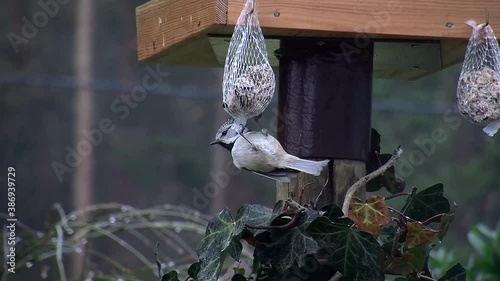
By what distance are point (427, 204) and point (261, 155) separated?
0.44 metres

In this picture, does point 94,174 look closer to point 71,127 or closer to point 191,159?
point 71,127

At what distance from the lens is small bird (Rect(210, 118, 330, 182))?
1.99 metres

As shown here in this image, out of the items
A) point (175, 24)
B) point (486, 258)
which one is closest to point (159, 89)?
point (486, 258)

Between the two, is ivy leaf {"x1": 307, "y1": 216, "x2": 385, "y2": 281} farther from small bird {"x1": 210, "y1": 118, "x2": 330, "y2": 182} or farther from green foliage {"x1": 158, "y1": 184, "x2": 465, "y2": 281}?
small bird {"x1": 210, "y1": 118, "x2": 330, "y2": 182}

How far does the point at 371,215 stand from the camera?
187cm

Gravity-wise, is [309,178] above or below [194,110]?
above

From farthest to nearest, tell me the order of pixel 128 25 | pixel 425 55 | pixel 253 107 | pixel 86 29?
1. pixel 128 25
2. pixel 86 29
3. pixel 425 55
4. pixel 253 107

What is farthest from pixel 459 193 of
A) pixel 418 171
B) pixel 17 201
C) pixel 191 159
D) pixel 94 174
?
pixel 17 201

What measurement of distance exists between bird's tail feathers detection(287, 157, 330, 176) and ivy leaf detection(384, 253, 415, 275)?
10.1 inches

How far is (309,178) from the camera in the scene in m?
2.24

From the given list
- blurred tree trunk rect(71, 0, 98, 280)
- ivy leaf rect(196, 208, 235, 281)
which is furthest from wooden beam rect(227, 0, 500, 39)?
blurred tree trunk rect(71, 0, 98, 280)

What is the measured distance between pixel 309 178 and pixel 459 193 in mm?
4850

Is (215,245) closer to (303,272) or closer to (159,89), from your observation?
(303,272)

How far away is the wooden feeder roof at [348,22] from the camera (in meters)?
2.04
